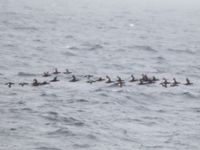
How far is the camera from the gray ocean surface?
904 inches

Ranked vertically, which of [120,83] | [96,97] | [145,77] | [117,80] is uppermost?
[145,77]

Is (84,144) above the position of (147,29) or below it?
below

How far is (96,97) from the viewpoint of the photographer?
30.4 meters

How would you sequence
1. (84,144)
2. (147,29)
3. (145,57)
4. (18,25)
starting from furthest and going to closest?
(147,29)
(18,25)
(145,57)
(84,144)

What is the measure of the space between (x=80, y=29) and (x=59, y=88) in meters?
36.9

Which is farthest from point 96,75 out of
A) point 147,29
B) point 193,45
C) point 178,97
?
point 147,29

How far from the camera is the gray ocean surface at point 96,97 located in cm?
2297

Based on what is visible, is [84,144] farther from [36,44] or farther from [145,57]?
[36,44]

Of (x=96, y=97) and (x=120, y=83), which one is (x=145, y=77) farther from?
(x=96, y=97)

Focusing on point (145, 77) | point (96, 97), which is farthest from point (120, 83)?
point (96, 97)

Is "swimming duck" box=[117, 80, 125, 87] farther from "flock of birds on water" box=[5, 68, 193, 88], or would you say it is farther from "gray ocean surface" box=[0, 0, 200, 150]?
"gray ocean surface" box=[0, 0, 200, 150]

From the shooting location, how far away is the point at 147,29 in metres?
74.6

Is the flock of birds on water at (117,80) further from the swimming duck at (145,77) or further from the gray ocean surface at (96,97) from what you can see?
the gray ocean surface at (96,97)

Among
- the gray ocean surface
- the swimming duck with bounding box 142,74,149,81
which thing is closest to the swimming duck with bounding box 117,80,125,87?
the gray ocean surface
